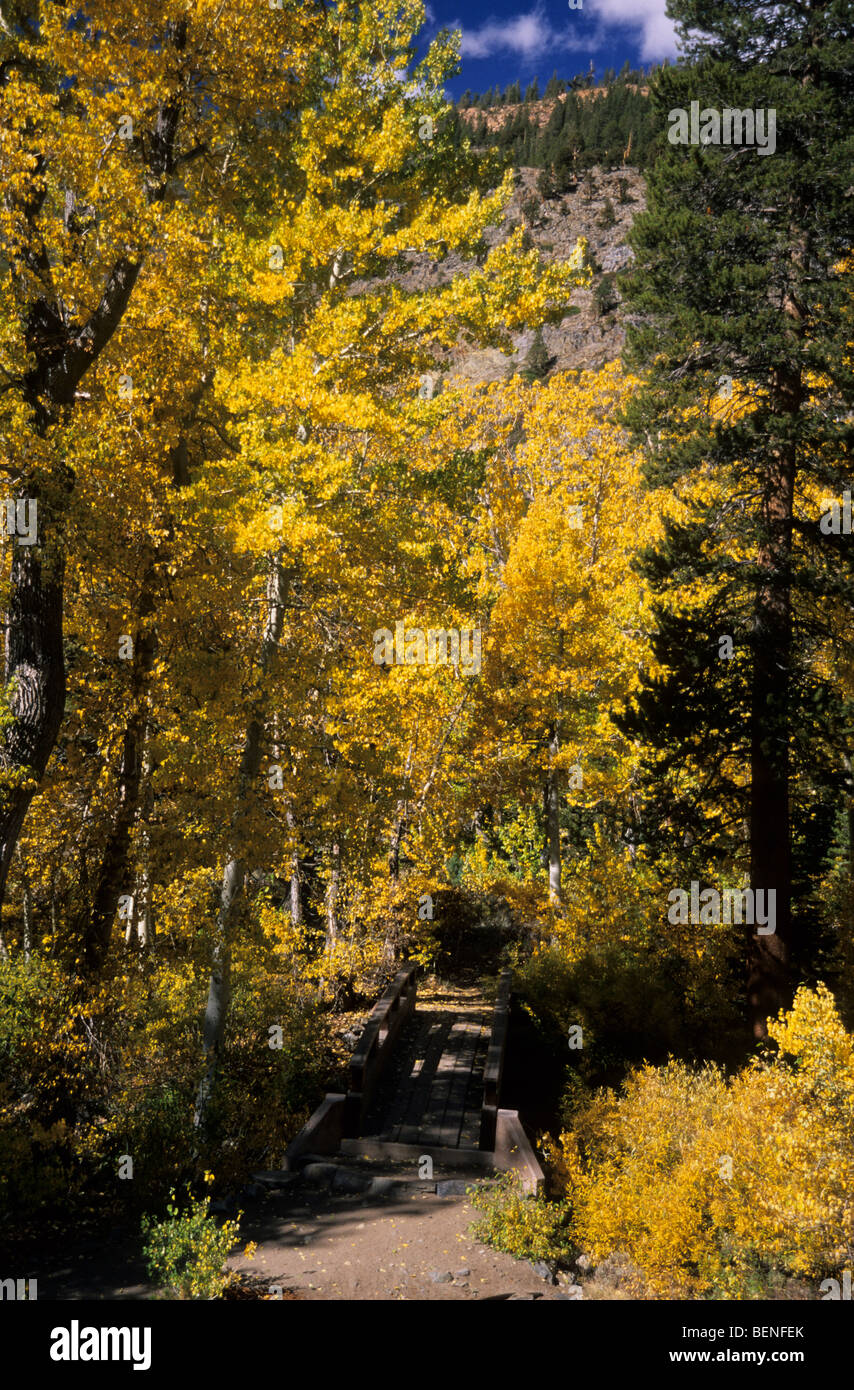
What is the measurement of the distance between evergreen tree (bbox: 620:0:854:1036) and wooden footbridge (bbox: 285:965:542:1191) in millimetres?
3482

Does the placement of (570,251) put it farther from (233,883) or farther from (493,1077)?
(493,1077)

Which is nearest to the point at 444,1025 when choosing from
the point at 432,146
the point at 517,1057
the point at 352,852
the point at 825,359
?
the point at 517,1057

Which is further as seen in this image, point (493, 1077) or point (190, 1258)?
point (493, 1077)

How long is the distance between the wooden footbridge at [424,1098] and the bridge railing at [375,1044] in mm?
13

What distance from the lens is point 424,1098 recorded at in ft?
37.3

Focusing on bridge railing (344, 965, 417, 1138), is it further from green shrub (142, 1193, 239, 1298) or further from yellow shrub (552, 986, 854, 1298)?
green shrub (142, 1193, 239, 1298)

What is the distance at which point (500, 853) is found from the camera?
2081cm

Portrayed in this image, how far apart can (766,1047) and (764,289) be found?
29.5 feet

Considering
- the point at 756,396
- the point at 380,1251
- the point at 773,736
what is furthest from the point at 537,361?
the point at 380,1251

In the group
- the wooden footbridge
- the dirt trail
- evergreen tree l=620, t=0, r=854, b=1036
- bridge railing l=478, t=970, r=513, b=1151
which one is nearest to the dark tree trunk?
evergreen tree l=620, t=0, r=854, b=1036

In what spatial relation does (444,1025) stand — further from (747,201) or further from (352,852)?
(747,201)

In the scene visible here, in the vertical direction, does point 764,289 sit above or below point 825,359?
above

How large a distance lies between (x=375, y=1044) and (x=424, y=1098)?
1019mm

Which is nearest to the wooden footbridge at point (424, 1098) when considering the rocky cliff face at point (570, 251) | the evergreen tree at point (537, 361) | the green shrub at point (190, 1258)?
the green shrub at point (190, 1258)
